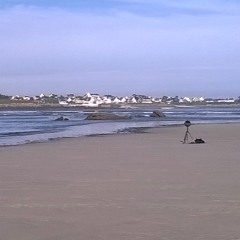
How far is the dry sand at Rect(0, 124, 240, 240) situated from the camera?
6531mm

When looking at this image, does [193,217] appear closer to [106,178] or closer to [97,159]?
[106,178]

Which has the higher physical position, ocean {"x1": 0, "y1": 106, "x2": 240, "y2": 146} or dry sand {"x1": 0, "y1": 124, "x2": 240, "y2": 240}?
dry sand {"x1": 0, "y1": 124, "x2": 240, "y2": 240}

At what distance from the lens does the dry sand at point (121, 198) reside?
653 centimetres

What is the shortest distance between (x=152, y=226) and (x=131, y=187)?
296cm

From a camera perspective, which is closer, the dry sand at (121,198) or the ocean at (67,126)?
the dry sand at (121,198)

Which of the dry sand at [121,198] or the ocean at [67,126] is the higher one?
the dry sand at [121,198]

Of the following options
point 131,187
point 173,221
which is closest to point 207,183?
point 131,187

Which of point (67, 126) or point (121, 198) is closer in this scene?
point (121, 198)

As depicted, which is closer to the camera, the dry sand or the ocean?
the dry sand

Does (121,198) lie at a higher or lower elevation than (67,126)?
higher

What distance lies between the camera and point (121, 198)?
8.59 metres

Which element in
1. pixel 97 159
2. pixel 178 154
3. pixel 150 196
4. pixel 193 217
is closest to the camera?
pixel 193 217

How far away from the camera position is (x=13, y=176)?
1134 centimetres

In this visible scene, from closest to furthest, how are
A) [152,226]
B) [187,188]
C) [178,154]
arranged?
[152,226] → [187,188] → [178,154]
